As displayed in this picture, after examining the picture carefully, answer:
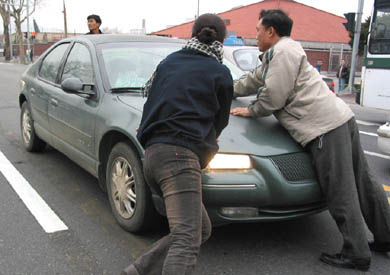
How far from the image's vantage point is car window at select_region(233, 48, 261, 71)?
Result: 8.68 m

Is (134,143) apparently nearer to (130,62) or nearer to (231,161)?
(231,161)

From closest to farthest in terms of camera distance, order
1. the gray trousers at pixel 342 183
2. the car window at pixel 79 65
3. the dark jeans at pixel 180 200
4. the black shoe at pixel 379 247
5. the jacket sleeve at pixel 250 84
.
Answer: the dark jeans at pixel 180 200 < the gray trousers at pixel 342 183 < the black shoe at pixel 379 247 < the jacket sleeve at pixel 250 84 < the car window at pixel 79 65

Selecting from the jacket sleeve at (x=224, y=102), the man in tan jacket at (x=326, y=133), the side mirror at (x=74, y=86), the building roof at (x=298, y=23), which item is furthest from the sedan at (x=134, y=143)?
the building roof at (x=298, y=23)

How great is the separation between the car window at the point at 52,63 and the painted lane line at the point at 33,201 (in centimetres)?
116

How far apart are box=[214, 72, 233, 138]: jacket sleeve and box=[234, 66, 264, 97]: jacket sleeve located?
3.56 feet

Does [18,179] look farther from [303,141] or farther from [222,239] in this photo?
[303,141]

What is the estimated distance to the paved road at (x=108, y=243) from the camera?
297 cm

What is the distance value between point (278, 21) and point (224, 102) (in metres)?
1.06

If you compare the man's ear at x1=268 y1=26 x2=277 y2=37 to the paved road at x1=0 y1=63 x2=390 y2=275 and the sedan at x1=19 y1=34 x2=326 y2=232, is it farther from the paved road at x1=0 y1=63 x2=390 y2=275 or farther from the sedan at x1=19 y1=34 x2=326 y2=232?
the paved road at x1=0 y1=63 x2=390 y2=275

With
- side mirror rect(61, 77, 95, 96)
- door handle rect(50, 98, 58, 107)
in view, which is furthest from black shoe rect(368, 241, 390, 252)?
door handle rect(50, 98, 58, 107)

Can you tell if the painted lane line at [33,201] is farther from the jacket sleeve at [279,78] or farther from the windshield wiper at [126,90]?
the jacket sleeve at [279,78]

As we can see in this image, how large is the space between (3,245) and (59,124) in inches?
60.2

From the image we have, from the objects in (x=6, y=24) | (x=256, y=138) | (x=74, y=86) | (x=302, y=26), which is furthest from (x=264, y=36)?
(x=6, y=24)

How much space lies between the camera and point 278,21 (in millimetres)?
3119
